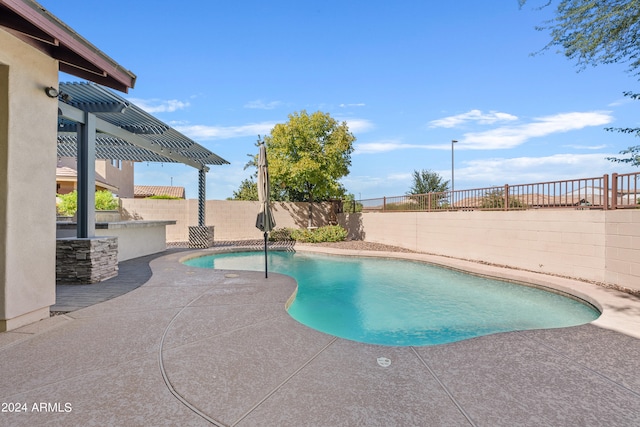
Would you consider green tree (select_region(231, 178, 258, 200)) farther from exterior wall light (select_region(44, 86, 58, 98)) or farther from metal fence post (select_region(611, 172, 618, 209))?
metal fence post (select_region(611, 172, 618, 209))

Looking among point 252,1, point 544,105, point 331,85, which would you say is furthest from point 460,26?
point 252,1

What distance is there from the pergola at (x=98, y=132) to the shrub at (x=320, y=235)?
6421 millimetres

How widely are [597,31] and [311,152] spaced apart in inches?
429

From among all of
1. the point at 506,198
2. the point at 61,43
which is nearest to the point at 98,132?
the point at 61,43

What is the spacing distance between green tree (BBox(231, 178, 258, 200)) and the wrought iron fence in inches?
569

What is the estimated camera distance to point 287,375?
254 cm

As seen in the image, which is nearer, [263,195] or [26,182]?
[26,182]

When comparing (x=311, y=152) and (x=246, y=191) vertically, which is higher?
(x=311, y=152)


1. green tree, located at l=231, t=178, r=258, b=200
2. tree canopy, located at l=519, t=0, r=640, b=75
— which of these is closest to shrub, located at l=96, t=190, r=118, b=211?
green tree, located at l=231, t=178, r=258, b=200

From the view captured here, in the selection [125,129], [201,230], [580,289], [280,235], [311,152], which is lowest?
[580,289]

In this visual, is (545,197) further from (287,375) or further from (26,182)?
(26,182)

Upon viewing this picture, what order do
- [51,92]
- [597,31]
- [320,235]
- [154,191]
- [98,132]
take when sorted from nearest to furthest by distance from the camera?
[51,92] < [597,31] < [98,132] < [320,235] < [154,191]

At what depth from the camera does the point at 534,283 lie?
721 cm

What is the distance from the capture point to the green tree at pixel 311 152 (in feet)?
50.6
